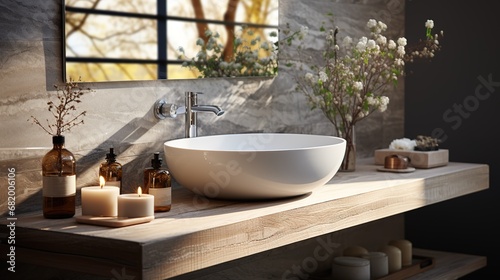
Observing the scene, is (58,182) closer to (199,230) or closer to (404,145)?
(199,230)

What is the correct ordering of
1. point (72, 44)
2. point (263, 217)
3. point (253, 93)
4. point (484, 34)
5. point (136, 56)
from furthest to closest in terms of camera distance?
point (484, 34) < point (253, 93) < point (136, 56) < point (72, 44) < point (263, 217)

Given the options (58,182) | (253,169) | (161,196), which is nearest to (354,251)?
(253,169)

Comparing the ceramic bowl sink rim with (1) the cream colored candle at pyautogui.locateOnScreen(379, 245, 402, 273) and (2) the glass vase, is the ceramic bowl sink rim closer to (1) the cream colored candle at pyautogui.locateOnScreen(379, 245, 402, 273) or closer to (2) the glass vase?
(2) the glass vase

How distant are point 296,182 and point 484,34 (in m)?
1.82

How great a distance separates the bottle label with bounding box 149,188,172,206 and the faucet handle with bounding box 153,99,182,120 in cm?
46

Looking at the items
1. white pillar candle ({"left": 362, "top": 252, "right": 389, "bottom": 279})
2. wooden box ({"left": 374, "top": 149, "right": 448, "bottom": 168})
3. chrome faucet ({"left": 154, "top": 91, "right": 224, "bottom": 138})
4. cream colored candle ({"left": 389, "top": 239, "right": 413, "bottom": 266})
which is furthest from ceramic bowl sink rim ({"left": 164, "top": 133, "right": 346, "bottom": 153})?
cream colored candle ({"left": 389, "top": 239, "right": 413, "bottom": 266})

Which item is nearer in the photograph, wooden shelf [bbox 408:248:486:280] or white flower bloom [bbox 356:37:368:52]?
white flower bloom [bbox 356:37:368:52]

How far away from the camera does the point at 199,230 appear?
2.17m

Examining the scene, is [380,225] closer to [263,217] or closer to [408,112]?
[408,112]

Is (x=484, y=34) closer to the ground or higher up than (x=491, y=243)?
higher up

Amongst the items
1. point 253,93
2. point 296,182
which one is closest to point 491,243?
point 253,93

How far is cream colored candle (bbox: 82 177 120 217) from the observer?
7.52 ft

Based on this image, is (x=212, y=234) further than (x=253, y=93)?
No

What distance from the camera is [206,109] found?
113 inches
